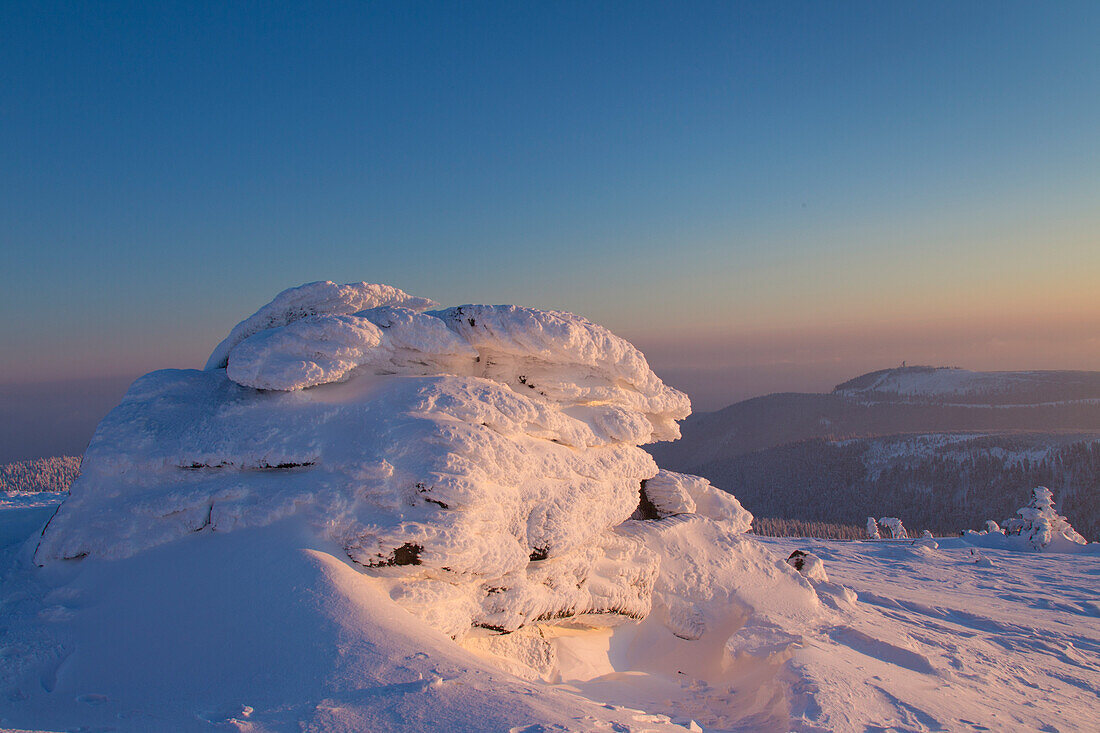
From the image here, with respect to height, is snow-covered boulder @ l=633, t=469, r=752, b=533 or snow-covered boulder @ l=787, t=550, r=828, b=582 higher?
snow-covered boulder @ l=633, t=469, r=752, b=533

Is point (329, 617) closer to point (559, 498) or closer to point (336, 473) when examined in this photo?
point (336, 473)

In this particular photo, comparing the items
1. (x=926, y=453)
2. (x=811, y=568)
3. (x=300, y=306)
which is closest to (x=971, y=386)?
(x=926, y=453)

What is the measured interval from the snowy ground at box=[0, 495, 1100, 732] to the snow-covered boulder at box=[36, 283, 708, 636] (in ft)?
1.22

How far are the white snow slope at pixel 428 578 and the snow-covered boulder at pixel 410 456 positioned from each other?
1.1 inches

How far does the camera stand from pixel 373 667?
3676mm

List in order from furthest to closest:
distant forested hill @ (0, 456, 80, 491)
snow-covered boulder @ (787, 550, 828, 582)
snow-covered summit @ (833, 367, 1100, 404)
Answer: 1. snow-covered summit @ (833, 367, 1100, 404)
2. distant forested hill @ (0, 456, 80, 491)
3. snow-covered boulder @ (787, 550, 828, 582)

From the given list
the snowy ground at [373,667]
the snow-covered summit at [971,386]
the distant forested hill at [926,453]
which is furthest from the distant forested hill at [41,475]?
the snow-covered summit at [971,386]

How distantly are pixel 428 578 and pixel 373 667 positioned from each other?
60.3 inches

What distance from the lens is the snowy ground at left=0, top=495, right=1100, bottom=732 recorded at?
335cm

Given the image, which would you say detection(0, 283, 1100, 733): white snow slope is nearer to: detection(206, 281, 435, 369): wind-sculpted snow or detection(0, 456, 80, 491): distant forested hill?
detection(206, 281, 435, 369): wind-sculpted snow

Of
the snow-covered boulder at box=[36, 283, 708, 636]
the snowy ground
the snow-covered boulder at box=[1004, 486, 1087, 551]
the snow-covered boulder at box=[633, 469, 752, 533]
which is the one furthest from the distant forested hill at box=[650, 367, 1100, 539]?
the snow-covered boulder at box=[36, 283, 708, 636]

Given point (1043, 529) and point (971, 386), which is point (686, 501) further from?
point (971, 386)

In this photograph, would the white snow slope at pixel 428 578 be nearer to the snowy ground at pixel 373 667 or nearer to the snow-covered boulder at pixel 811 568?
the snowy ground at pixel 373 667

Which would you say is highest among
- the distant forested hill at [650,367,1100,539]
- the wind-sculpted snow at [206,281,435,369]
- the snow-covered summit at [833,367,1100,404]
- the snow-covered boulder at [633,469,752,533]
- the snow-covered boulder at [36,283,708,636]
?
the wind-sculpted snow at [206,281,435,369]
